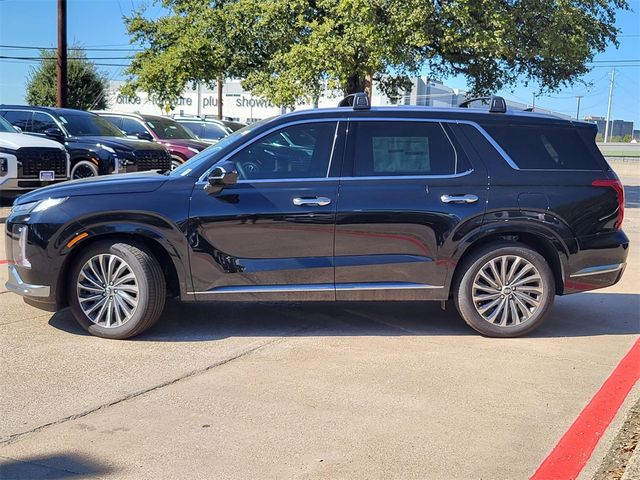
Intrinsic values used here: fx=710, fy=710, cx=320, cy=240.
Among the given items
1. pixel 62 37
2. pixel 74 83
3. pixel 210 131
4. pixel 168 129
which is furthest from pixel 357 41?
pixel 74 83

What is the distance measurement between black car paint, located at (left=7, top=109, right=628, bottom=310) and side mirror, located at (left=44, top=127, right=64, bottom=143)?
29.2 feet

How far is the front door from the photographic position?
5.67 meters

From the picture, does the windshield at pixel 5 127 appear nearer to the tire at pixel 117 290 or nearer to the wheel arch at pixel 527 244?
the tire at pixel 117 290

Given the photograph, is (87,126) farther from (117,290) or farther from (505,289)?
(505,289)

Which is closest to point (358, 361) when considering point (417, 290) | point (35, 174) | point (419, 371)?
point (419, 371)

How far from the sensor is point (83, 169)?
1406cm

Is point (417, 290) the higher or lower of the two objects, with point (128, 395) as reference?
higher

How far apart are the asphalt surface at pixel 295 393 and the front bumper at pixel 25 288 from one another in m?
0.36

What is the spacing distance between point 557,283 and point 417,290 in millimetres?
1278

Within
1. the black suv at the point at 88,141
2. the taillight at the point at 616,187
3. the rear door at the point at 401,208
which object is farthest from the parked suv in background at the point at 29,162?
the taillight at the point at 616,187

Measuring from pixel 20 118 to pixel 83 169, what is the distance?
7.01 ft

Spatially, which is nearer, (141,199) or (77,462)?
(77,462)

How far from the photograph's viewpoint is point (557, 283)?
243 inches

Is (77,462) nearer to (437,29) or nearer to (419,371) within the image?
(419,371)
